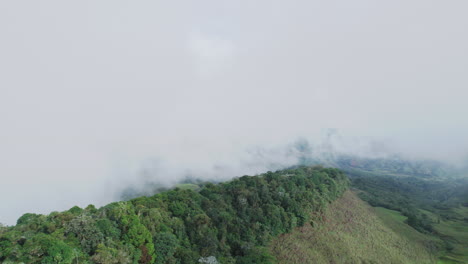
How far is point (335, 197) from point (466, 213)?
376 ft

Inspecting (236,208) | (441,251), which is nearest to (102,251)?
(236,208)

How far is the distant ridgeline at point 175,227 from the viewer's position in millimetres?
37344

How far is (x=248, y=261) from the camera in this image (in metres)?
51.8

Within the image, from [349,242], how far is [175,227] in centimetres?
5235

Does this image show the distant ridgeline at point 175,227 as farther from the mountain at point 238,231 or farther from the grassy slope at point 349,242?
the grassy slope at point 349,242

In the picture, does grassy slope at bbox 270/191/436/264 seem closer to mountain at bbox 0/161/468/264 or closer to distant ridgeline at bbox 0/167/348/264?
mountain at bbox 0/161/468/264

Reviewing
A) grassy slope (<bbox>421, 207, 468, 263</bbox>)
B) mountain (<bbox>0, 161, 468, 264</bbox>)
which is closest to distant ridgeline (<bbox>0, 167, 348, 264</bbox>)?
mountain (<bbox>0, 161, 468, 264</bbox>)

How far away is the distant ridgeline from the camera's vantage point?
37344 millimetres

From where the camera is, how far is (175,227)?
5559 cm

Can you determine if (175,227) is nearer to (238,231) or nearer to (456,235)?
(238,231)

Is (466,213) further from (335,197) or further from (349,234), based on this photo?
(349,234)

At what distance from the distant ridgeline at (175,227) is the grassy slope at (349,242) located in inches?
174

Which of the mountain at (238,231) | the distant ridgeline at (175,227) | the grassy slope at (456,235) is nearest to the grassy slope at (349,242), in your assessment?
the mountain at (238,231)

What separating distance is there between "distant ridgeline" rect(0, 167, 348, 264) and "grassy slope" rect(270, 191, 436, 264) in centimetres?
441
